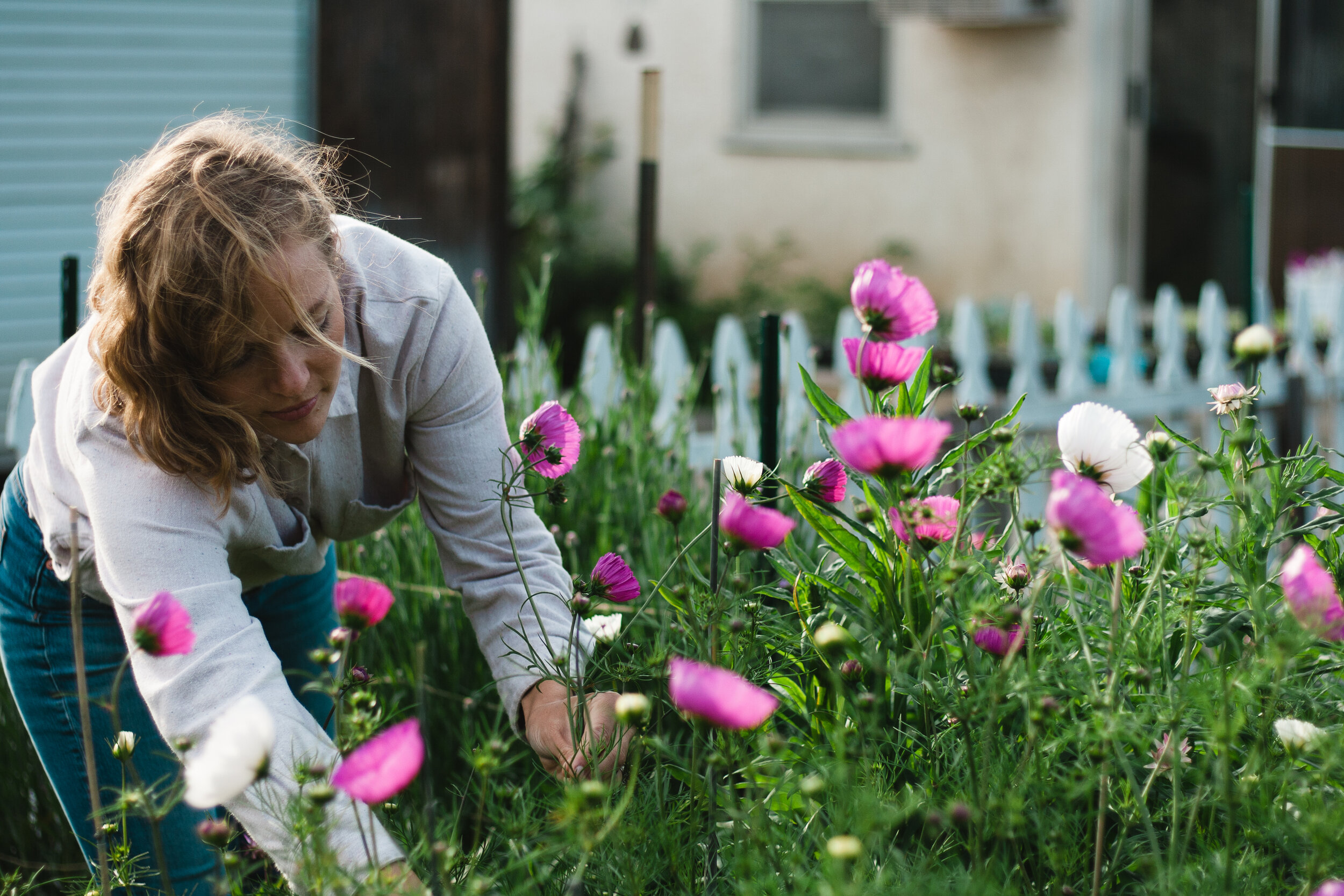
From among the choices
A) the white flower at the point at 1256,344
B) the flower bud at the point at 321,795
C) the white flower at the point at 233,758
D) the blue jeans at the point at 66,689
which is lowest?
the blue jeans at the point at 66,689

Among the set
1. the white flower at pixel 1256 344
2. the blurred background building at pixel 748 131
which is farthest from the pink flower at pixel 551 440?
the blurred background building at pixel 748 131

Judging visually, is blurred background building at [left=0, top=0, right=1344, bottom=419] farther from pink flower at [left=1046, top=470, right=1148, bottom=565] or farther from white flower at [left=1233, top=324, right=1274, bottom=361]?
pink flower at [left=1046, top=470, right=1148, bottom=565]

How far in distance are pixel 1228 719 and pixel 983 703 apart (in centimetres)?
18

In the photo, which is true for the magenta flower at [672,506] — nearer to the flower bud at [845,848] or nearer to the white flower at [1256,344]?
the flower bud at [845,848]

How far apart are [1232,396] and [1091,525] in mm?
364

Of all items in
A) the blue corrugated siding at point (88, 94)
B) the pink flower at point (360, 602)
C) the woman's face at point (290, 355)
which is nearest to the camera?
the pink flower at point (360, 602)

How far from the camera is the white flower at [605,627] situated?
43.1 inches

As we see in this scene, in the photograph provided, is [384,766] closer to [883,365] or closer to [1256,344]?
[883,365]

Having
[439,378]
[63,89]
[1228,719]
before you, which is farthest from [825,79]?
[1228,719]

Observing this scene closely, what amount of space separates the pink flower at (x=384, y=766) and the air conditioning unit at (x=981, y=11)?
6515mm

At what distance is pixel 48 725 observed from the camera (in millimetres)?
1575

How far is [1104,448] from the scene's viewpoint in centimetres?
98

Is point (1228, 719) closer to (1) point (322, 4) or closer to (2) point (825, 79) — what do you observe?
(1) point (322, 4)

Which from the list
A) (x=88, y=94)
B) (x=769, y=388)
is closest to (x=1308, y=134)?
(x=88, y=94)
